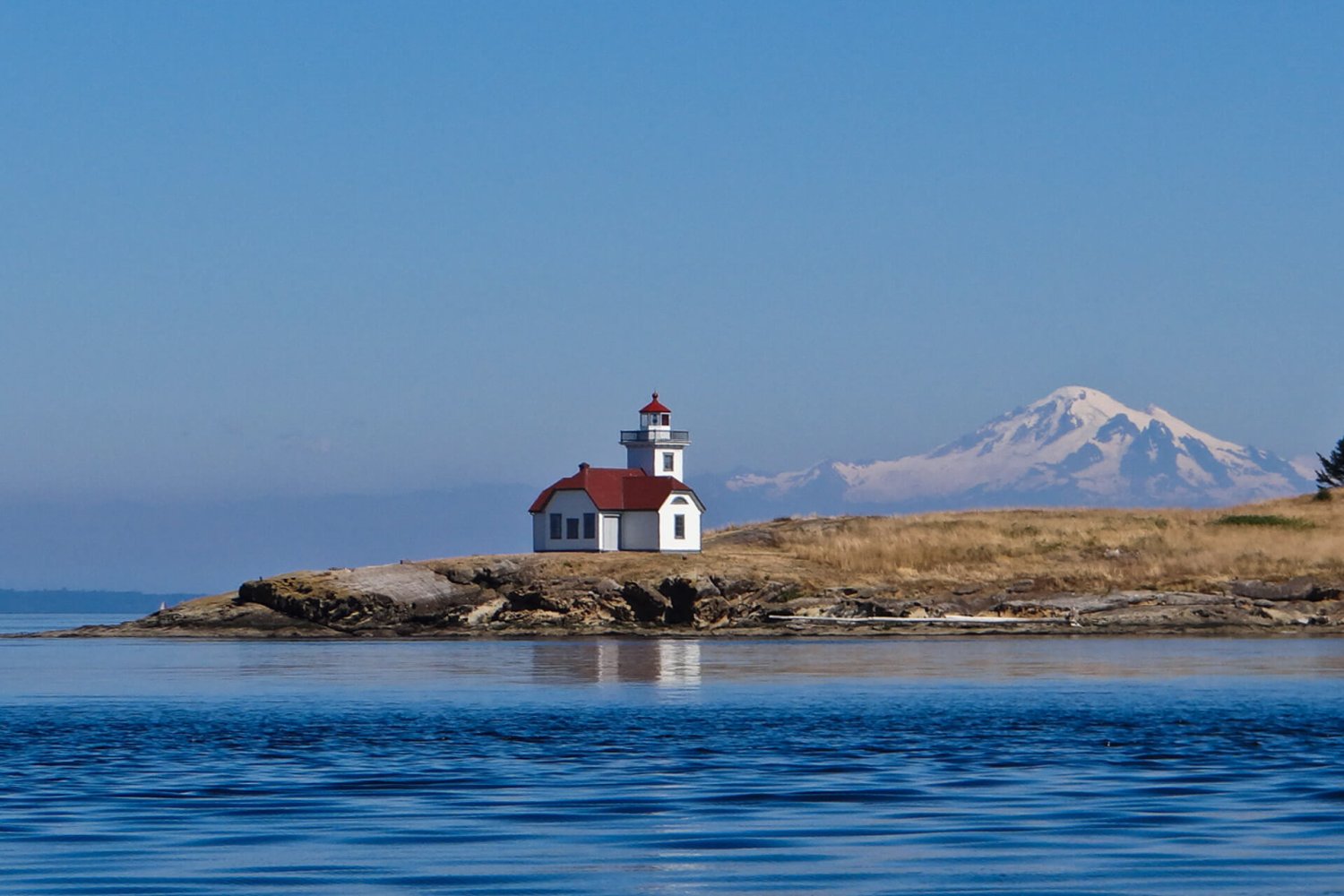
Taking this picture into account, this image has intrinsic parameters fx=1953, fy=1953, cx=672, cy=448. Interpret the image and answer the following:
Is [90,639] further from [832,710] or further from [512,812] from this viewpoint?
[512,812]

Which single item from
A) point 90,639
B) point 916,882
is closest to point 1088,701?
point 916,882

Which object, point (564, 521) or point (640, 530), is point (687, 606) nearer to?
point (640, 530)

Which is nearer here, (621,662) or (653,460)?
(621,662)

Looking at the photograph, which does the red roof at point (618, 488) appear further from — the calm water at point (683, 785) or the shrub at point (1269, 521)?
the calm water at point (683, 785)

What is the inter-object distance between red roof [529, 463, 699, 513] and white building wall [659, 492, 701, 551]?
438 millimetres

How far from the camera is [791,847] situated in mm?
20844

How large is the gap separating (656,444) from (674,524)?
611 cm

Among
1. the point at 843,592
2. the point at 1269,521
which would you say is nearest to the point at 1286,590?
the point at 1269,521

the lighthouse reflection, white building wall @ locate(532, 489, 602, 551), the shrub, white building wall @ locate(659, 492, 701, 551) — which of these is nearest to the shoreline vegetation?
white building wall @ locate(659, 492, 701, 551)

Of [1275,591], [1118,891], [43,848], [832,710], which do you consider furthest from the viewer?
[1275,591]

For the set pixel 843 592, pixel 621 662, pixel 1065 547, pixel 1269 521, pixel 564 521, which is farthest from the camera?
pixel 1269 521

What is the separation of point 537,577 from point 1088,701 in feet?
183

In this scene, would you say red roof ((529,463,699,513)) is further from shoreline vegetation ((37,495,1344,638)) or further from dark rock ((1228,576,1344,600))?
dark rock ((1228,576,1344,600))

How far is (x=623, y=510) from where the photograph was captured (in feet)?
349
